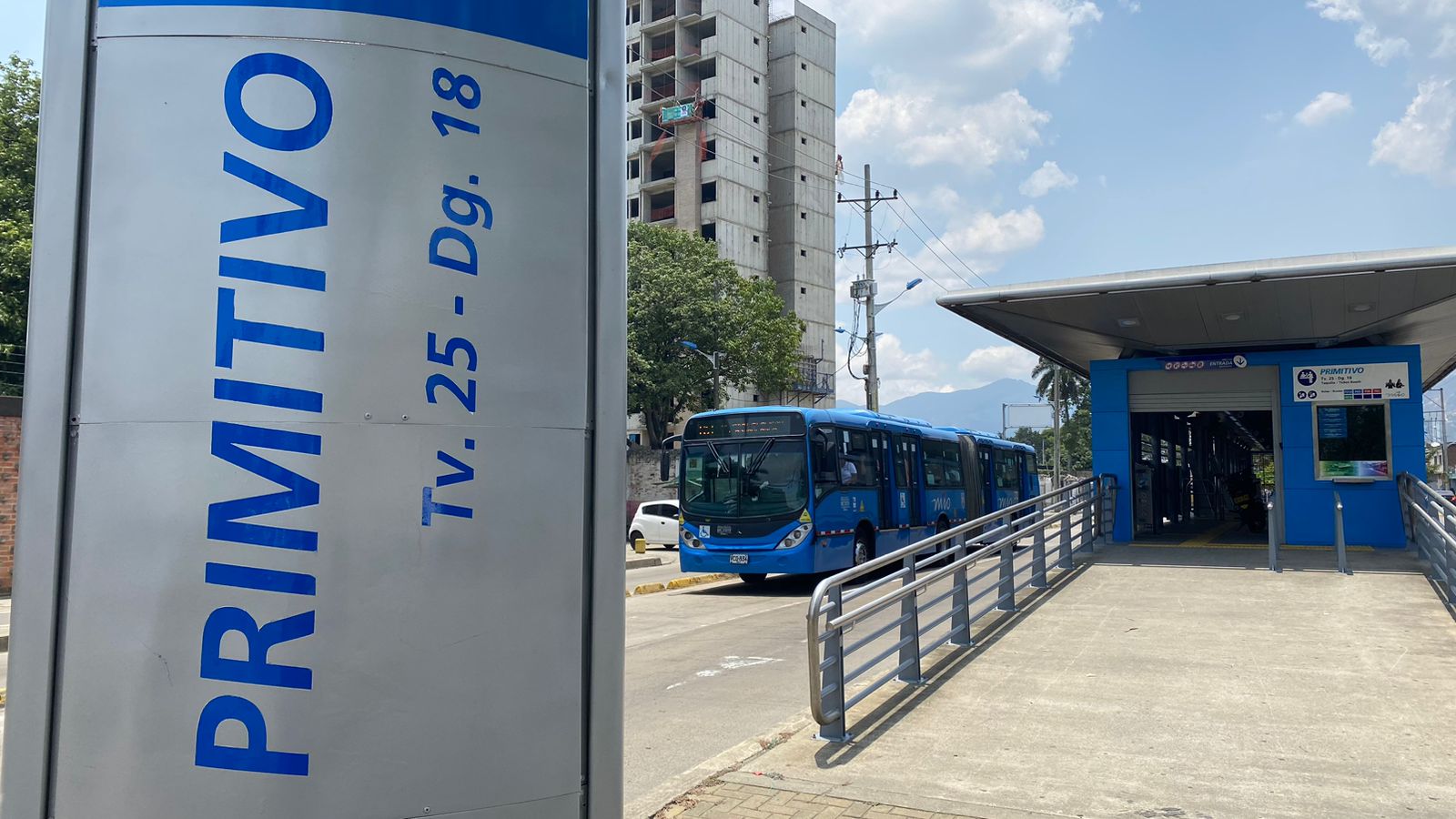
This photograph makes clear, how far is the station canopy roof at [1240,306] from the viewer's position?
14516 mm

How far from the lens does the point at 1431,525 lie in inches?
478

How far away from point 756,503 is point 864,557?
8.86 feet

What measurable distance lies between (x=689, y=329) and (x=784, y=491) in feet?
103

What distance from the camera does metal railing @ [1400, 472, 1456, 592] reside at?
11.0 m

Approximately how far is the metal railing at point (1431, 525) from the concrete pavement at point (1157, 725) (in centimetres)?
56

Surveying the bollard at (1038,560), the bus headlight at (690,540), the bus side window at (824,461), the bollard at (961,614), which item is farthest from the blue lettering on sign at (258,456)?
the bus headlight at (690,540)

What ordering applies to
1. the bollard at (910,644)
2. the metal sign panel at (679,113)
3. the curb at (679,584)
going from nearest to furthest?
the bollard at (910,644)
the curb at (679,584)
the metal sign panel at (679,113)

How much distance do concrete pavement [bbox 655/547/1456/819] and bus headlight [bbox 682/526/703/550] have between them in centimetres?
733

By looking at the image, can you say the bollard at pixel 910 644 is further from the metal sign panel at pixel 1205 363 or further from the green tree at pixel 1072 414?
the green tree at pixel 1072 414

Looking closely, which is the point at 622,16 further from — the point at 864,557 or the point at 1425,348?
the point at 1425,348

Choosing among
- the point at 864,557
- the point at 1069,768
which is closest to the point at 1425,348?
the point at 864,557

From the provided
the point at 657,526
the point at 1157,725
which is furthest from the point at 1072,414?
the point at 1157,725

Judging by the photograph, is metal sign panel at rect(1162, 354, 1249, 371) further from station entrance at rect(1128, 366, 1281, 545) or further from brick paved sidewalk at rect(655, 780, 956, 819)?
brick paved sidewalk at rect(655, 780, 956, 819)

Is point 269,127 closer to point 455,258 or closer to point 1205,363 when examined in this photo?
point 455,258
